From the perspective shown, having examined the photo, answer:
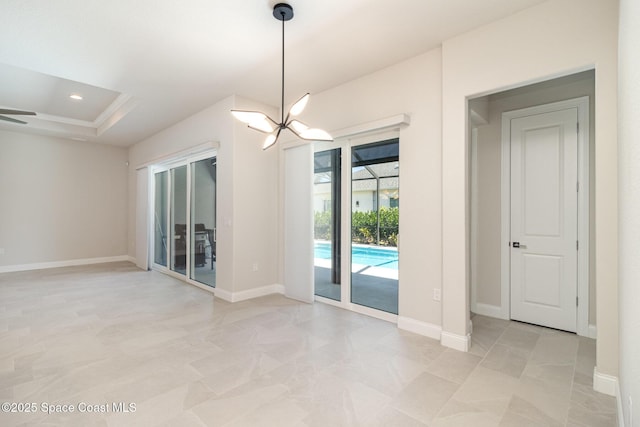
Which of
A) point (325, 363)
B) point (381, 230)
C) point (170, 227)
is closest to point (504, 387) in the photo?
point (325, 363)

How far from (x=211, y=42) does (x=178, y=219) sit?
3830mm

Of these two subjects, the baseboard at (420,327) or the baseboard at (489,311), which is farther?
the baseboard at (489,311)

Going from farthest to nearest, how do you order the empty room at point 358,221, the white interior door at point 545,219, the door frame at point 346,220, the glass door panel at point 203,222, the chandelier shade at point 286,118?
→ the glass door panel at point 203,222, the door frame at point 346,220, the white interior door at point 545,219, the chandelier shade at point 286,118, the empty room at point 358,221

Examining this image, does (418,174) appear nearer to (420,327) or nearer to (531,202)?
(531,202)

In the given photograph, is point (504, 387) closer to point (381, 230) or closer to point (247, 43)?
point (381, 230)

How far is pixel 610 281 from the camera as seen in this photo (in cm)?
209

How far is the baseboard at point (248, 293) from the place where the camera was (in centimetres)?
435

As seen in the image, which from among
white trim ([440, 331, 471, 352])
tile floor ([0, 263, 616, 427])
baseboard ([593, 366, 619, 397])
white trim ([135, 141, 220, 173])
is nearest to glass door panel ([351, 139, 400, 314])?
tile floor ([0, 263, 616, 427])

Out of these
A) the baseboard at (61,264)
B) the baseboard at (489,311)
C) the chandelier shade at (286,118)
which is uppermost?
the chandelier shade at (286,118)

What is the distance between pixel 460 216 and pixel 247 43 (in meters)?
2.65

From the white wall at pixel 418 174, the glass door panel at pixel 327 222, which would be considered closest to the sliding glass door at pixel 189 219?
the glass door panel at pixel 327 222

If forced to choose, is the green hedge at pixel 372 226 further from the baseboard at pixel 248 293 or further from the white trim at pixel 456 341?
the baseboard at pixel 248 293

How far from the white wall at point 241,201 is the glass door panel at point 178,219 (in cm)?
118

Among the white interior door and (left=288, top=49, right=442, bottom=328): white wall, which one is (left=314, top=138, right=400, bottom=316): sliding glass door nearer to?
(left=288, top=49, right=442, bottom=328): white wall
